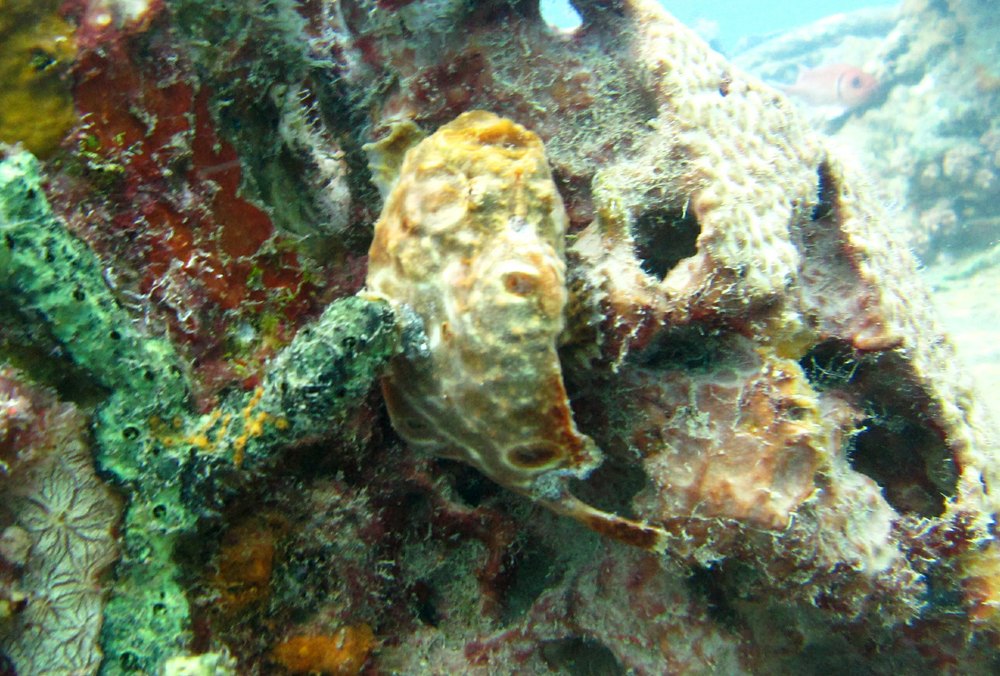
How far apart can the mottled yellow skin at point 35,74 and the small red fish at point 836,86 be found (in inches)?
679

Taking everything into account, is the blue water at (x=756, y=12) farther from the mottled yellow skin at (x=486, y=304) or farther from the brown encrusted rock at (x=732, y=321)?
the mottled yellow skin at (x=486, y=304)

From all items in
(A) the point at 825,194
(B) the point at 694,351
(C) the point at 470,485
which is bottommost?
(C) the point at 470,485

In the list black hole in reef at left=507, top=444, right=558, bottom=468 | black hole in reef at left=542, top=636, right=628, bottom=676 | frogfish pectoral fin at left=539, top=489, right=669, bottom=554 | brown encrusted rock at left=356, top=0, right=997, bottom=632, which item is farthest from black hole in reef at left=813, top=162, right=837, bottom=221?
black hole in reef at left=542, top=636, right=628, bottom=676

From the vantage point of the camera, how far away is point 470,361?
197cm

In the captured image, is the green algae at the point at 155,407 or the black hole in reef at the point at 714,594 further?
the black hole in reef at the point at 714,594

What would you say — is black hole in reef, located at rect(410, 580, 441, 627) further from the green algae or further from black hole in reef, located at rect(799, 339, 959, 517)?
black hole in reef, located at rect(799, 339, 959, 517)

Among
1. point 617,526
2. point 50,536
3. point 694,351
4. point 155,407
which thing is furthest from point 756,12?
point 50,536

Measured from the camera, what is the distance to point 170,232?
2289 millimetres

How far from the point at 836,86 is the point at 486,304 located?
59.1ft

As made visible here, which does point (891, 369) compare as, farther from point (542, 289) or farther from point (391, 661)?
point (391, 661)

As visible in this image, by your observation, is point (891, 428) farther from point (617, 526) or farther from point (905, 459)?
point (617, 526)

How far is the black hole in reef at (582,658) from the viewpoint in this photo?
2834 millimetres

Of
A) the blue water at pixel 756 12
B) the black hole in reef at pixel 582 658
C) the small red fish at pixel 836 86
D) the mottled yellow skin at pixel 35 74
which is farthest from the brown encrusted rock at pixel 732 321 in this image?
the blue water at pixel 756 12

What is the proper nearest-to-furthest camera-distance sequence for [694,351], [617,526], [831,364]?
1. [617,526]
2. [694,351]
3. [831,364]
